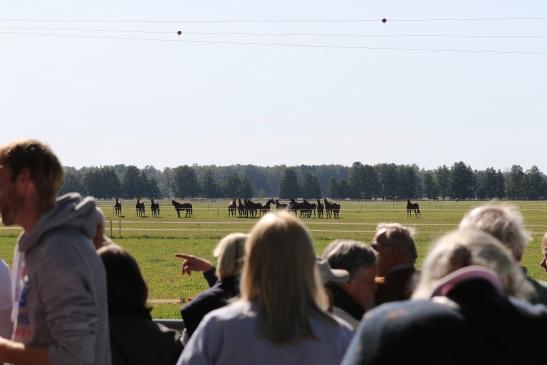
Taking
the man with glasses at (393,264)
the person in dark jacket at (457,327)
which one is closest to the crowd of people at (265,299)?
the person in dark jacket at (457,327)

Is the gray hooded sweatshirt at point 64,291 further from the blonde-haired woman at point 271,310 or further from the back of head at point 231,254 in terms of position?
the back of head at point 231,254

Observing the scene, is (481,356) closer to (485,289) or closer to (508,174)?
(485,289)

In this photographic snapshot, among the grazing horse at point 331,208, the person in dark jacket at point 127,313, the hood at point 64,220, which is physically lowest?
the grazing horse at point 331,208

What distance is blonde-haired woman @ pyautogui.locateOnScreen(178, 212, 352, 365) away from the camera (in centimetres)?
379

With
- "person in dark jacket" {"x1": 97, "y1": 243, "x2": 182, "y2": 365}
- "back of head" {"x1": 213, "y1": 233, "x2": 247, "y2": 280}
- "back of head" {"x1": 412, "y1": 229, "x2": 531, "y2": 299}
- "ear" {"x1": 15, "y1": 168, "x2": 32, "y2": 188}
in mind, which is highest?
"ear" {"x1": 15, "y1": 168, "x2": 32, "y2": 188}

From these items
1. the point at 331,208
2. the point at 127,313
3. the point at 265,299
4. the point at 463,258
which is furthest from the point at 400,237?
the point at 331,208

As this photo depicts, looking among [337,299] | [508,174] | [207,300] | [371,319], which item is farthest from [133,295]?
[508,174]

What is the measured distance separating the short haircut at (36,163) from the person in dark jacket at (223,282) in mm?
1504

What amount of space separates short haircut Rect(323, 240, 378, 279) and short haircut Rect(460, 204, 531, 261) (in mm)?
858

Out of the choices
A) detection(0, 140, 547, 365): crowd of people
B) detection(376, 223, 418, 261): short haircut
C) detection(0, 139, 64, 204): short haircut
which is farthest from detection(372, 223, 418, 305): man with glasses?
detection(0, 139, 64, 204): short haircut

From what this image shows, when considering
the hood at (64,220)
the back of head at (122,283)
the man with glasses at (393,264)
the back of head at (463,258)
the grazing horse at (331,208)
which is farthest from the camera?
the grazing horse at (331,208)

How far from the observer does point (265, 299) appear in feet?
12.5

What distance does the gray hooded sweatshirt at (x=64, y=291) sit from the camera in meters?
3.84

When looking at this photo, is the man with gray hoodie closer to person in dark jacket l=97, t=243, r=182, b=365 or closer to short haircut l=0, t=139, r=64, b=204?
short haircut l=0, t=139, r=64, b=204
